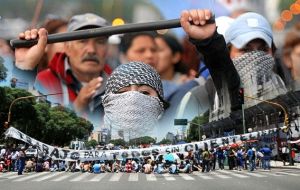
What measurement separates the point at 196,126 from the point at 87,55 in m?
14.7

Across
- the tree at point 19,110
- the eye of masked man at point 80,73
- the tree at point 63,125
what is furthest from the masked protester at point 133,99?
the tree at point 63,125

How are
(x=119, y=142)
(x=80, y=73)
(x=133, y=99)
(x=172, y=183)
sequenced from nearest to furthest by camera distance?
(x=172, y=183) → (x=133, y=99) → (x=119, y=142) → (x=80, y=73)

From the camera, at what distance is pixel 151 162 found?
20.8 meters

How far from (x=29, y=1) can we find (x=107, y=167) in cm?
3035

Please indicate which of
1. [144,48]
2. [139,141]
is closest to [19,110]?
[139,141]

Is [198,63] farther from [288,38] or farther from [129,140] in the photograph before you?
[129,140]

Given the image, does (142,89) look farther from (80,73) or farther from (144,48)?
(80,73)

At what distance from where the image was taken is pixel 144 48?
46.0m

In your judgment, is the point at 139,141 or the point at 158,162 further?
the point at 139,141

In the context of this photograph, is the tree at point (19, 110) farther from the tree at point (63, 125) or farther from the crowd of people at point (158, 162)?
the crowd of people at point (158, 162)

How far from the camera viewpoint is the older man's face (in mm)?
46062

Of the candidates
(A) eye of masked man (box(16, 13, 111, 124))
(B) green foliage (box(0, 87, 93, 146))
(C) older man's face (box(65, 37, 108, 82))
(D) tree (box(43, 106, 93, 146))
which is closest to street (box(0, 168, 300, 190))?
(B) green foliage (box(0, 87, 93, 146))

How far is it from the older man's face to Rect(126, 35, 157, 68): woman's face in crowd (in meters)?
2.95

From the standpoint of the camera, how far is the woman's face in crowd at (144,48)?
150 feet
